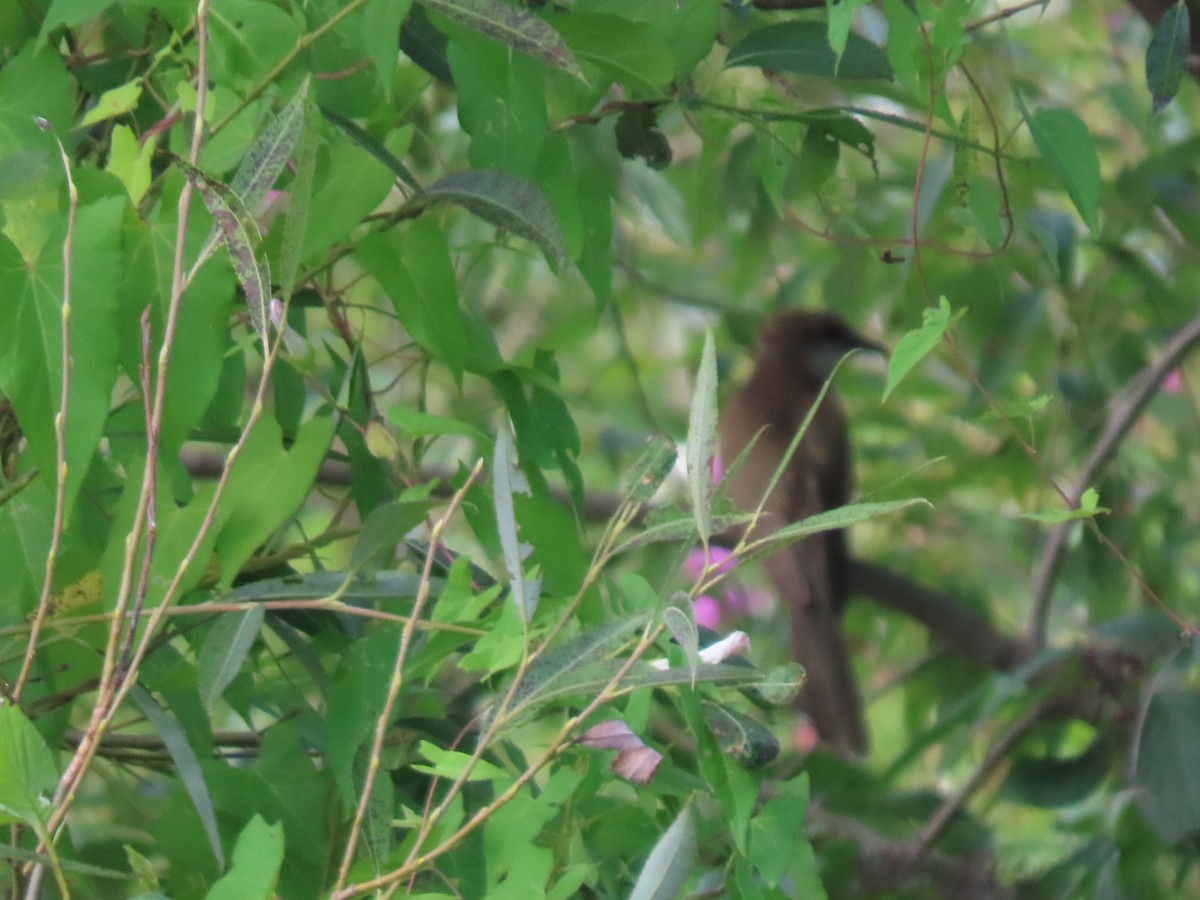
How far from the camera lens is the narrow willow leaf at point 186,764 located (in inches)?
30.3

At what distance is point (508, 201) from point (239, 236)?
233 millimetres

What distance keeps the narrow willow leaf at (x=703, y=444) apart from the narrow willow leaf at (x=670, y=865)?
0.52 feet

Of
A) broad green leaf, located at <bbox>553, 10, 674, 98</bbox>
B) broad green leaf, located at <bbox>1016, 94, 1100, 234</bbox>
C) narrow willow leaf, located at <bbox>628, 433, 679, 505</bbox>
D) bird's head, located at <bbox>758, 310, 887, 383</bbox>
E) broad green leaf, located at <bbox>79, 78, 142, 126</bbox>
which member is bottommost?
bird's head, located at <bbox>758, 310, 887, 383</bbox>

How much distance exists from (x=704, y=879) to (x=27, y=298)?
0.73 metres

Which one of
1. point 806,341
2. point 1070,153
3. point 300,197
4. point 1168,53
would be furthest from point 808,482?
point 300,197

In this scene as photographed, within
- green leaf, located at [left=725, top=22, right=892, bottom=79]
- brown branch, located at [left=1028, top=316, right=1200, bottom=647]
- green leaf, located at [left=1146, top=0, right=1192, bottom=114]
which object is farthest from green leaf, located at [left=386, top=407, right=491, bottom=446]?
→ brown branch, located at [left=1028, top=316, right=1200, bottom=647]

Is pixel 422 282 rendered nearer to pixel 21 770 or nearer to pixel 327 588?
pixel 327 588

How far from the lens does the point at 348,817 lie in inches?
32.9

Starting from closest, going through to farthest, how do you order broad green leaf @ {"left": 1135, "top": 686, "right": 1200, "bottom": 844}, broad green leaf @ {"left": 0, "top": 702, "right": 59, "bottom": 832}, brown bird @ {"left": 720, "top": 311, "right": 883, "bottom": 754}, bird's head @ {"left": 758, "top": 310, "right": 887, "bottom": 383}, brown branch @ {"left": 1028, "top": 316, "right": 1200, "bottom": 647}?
1. broad green leaf @ {"left": 0, "top": 702, "right": 59, "bottom": 832}
2. broad green leaf @ {"left": 1135, "top": 686, "right": 1200, "bottom": 844}
3. brown branch @ {"left": 1028, "top": 316, "right": 1200, "bottom": 647}
4. brown bird @ {"left": 720, "top": 311, "right": 883, "bottom": 754}
5. bird's head @ {"left": 758, "top": 310, "right": 887, "bottom": 383}

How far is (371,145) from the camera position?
877 mm

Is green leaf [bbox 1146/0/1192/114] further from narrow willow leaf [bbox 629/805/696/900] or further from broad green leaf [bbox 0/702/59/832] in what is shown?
broad green leaf [bbox 0/702/59/832]

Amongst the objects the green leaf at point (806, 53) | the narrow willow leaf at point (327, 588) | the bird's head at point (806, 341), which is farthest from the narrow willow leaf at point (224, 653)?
the bird's head at point (806, 341)

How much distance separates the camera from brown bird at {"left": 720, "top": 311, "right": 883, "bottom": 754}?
3.77 metres

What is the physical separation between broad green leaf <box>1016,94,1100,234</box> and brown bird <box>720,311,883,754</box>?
229 cm
